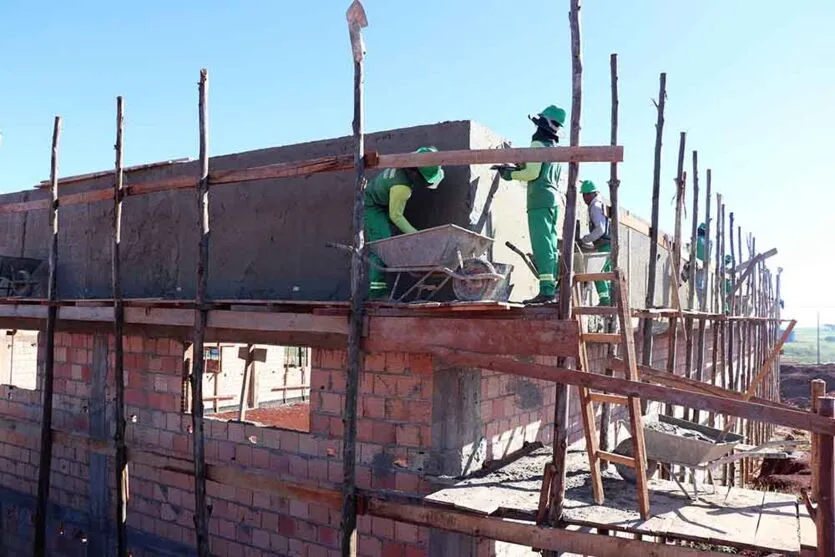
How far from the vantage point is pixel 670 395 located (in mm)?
3529

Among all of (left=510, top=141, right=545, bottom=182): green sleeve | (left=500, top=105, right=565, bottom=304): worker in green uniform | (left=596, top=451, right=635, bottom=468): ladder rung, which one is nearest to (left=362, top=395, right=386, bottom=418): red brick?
(left=500, top=105, right=565, bottom=304): worker in green uniform

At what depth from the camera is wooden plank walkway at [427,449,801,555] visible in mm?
3916

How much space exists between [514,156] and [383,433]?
2.35m

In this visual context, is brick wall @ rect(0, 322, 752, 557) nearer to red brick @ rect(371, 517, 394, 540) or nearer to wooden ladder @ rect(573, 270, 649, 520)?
red brick @ rect(371, 517, 394, 540)

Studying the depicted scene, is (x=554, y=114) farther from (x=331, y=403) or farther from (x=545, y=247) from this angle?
(x=331, y=403)

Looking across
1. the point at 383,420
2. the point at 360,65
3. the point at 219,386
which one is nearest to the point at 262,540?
the point at 383,420

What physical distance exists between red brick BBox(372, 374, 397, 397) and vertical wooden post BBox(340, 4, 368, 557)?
0.60m

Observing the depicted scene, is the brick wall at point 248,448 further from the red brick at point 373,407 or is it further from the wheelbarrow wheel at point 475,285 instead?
the wheelbarrow wheel at point 475,285

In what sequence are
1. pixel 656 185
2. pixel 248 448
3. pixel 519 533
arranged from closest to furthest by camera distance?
pixel 519 533
pixel 248 448
pixel 656 185

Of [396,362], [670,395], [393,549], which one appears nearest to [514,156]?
[670,395]

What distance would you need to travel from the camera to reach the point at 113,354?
23.4 feet

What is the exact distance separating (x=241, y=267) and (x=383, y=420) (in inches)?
88.2

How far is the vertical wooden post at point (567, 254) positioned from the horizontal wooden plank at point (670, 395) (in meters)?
0.31

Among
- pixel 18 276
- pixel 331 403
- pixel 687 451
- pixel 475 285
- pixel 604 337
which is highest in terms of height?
pixel 18 276
